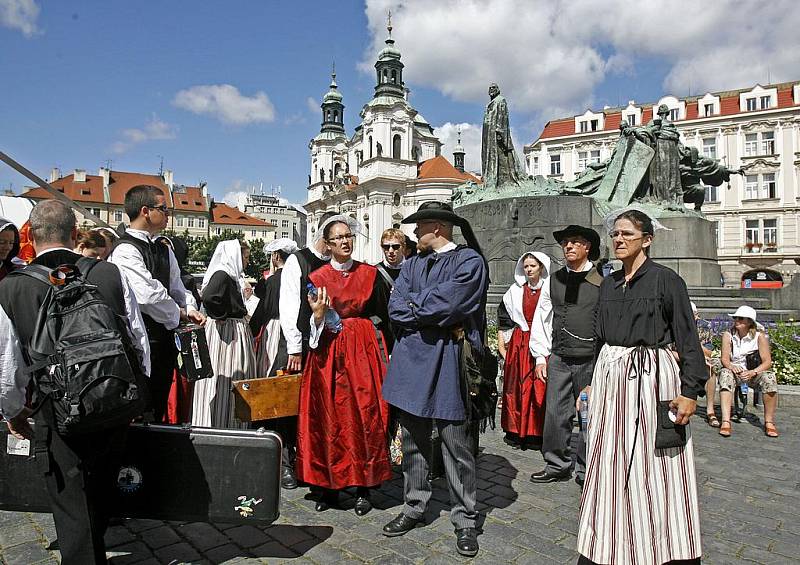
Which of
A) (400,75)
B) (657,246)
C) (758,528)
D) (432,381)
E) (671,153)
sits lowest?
(758,528)

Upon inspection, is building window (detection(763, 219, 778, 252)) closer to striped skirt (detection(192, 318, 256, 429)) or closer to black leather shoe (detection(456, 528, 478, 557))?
striped skirt (detection(192, 318, 256, 429))

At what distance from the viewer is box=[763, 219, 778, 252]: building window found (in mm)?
Answer: 48562

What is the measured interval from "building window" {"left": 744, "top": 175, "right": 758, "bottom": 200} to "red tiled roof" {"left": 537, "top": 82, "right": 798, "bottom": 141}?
7051mm

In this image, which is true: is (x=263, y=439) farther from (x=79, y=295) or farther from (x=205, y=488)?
(x=79, y=295)

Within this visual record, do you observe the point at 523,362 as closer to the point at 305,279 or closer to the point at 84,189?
the point at 305,279

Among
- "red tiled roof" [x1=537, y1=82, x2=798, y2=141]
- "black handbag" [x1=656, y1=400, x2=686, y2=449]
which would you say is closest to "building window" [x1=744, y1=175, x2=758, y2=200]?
"red tiled roof" [x1=537, y1=82, x2=798, y2=141]

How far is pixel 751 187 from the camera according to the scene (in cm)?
5069

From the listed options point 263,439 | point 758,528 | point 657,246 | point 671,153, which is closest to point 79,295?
point 263,439

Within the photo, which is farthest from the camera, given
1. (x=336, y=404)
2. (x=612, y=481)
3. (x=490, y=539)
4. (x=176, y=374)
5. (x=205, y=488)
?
(x=176, y=374)

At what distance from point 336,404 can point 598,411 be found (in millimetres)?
1954

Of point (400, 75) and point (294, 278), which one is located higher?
point (400, 75)

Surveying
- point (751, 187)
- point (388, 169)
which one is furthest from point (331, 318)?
point (388, 169)

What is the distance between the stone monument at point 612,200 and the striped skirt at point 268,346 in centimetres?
850

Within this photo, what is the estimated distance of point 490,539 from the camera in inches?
148
